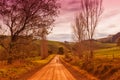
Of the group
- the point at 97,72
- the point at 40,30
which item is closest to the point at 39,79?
the point at 97,72

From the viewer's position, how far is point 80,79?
1015 inches

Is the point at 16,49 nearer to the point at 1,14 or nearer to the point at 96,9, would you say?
the point at 1,14

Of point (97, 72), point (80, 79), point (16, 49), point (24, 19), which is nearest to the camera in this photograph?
point (80, 79)

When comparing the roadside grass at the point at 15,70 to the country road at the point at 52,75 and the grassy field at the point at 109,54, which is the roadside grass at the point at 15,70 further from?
the grassy field at the point at 109,54

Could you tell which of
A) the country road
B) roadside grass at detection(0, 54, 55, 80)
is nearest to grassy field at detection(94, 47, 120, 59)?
the country road

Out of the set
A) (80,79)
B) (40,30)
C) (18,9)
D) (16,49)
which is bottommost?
(80,79)

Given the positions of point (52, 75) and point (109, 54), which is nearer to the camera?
point (52, 75)

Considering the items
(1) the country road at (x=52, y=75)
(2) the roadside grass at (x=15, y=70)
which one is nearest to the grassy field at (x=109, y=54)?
(1) the country road at (x=52, y=75)

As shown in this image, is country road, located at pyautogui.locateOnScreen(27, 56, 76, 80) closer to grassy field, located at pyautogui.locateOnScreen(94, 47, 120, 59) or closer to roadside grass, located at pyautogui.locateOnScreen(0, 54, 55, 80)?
roadside grass, located at pyautogui.locateOnScreen(0, 54, 55, 80)

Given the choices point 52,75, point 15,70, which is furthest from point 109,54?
point 52,75

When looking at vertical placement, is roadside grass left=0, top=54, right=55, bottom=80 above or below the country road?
above

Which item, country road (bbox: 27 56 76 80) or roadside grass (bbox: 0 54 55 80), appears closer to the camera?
country road (bbox: 27 56 76 80)

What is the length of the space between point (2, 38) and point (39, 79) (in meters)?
15.1

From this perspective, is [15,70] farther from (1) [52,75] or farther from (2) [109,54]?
(2) [109,54]
